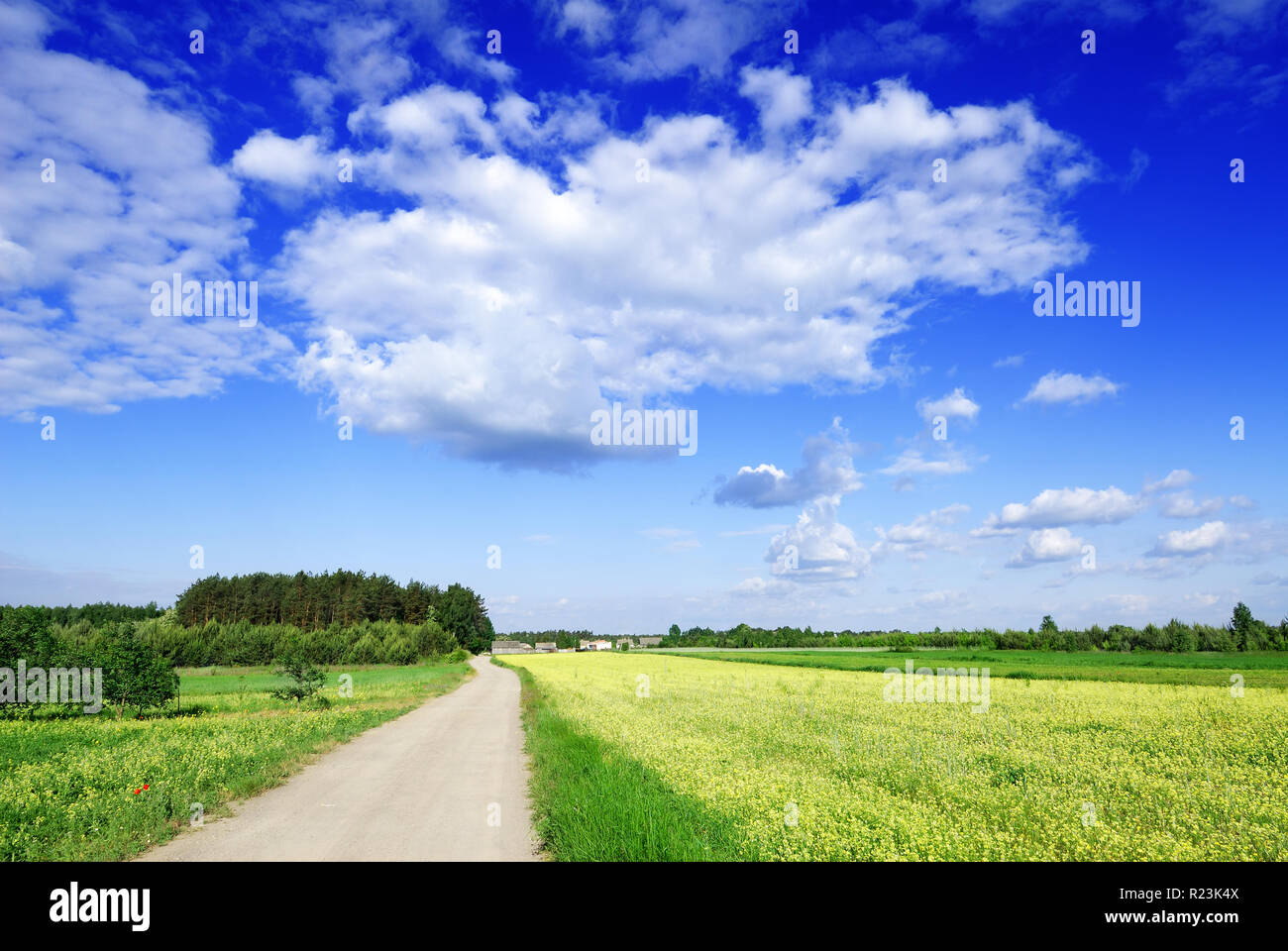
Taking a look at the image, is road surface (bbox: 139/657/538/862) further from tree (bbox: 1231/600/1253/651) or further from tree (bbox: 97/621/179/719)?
tree (bbox: 1231/600/1253/651)

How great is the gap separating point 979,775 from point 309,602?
116 meters

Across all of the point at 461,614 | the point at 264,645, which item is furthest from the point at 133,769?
the point at 461,614

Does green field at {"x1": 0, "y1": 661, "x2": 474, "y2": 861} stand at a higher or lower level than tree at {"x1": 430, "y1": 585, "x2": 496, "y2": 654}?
Result: higher

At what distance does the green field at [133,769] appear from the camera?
31.4 feet

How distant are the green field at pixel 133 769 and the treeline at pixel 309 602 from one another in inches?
2987

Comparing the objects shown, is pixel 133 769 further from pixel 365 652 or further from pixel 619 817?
pixel 365 652

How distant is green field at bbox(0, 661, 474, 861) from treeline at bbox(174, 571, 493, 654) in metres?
75.9

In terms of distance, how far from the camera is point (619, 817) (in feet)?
29.9

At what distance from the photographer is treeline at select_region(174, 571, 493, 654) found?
10362 cm

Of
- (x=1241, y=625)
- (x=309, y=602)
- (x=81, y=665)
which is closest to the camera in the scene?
(x=81, y=665)

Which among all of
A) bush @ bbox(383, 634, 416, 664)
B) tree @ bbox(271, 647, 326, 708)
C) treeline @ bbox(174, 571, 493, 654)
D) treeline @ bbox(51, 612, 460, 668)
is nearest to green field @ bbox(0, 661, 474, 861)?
tree @ bbox(271, 647, 326, 708)

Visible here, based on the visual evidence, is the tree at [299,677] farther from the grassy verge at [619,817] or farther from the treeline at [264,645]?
the treeline at [264,645]

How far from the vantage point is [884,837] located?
8.27 meters
